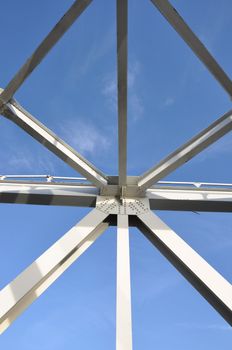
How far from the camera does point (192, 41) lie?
6.35 feet

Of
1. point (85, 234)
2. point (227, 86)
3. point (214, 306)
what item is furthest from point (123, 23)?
point (214, 306)

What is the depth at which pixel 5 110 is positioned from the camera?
7.42 feet

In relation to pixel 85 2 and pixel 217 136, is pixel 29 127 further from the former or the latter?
pixel 217 136

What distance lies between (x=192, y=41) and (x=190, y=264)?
138 centimetres

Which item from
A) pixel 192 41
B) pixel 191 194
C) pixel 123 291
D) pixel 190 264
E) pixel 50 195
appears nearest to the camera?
pixel 192 41

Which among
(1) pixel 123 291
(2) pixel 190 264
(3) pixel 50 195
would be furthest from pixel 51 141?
(2) pixel 190 264

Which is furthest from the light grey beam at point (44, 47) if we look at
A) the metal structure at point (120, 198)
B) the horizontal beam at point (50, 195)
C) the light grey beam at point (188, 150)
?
the light grey beam at point (188, 150)

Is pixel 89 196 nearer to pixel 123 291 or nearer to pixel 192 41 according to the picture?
pixel 123 291

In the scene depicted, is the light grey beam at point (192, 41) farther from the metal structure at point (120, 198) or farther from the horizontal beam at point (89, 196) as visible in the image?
the horizontal beam at point (89, 196)

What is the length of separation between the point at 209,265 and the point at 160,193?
0.89 metres

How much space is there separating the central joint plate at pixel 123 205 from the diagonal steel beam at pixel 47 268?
0.28 ft

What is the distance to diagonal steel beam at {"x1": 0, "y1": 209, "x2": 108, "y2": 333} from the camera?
77.5 inches

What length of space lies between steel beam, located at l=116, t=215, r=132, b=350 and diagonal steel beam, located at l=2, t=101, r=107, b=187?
0.46 m

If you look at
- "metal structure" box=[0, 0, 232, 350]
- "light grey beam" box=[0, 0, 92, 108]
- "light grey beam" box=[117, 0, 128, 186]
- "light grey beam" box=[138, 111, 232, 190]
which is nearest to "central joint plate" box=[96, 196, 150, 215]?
"metal structure" box=[0, 0, 232, 350]
